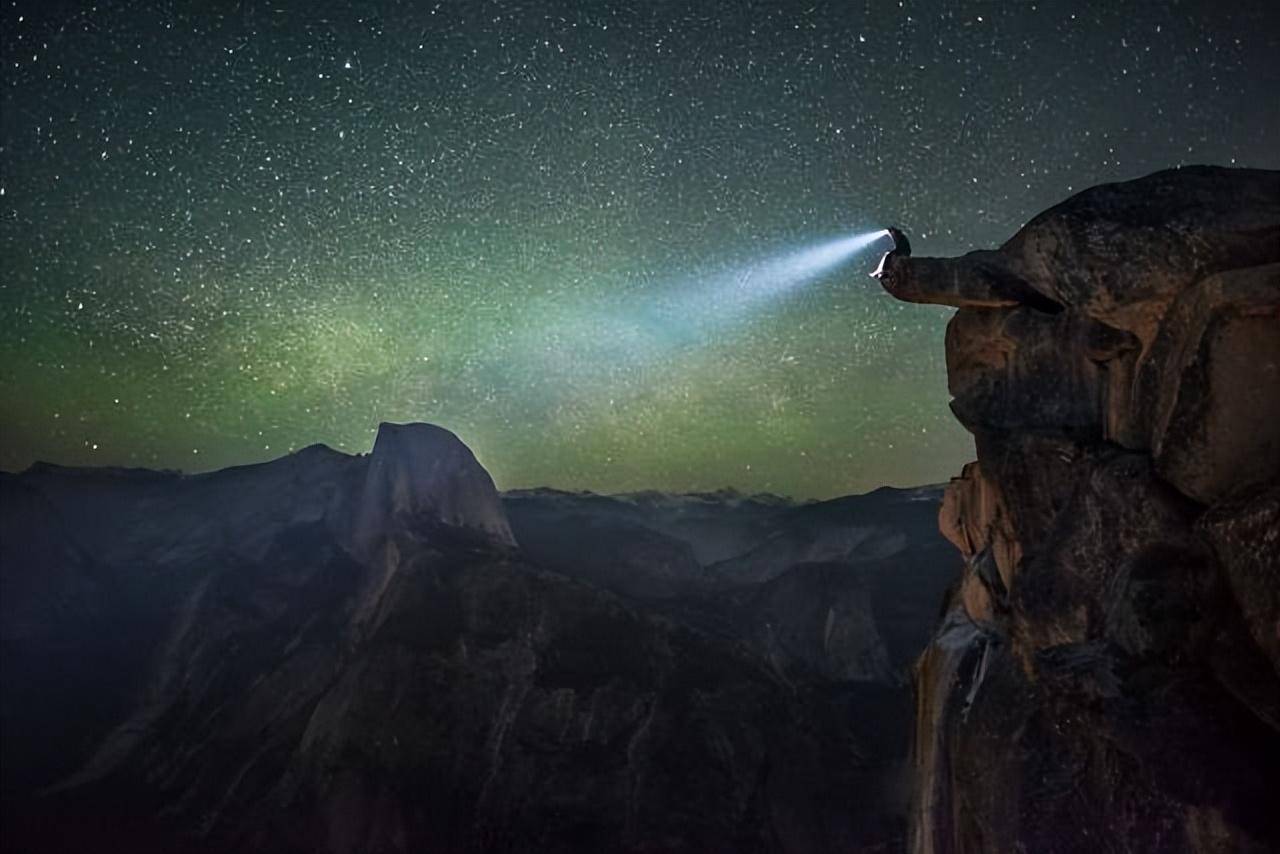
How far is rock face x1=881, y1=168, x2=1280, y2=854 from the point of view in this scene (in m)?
9.09

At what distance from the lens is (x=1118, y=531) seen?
37.0 feet

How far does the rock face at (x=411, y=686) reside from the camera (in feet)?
136

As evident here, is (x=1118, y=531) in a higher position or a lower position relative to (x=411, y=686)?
higher

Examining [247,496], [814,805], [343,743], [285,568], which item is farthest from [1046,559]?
[247,496]

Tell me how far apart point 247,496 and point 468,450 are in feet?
117

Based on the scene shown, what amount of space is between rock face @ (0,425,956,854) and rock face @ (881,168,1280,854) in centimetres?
3046

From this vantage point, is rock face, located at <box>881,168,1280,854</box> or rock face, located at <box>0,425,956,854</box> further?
rock face, located at <box>0,425,956,854</box>

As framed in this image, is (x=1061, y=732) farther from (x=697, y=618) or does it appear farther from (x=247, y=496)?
(x=247, y=496)

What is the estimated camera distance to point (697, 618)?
241 feet

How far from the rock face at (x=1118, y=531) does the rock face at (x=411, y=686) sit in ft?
99.9

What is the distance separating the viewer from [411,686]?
1781 inches

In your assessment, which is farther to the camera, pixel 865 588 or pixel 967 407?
pixel 865 588

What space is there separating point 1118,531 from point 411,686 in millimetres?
42960

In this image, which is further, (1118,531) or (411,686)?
(411,686)
